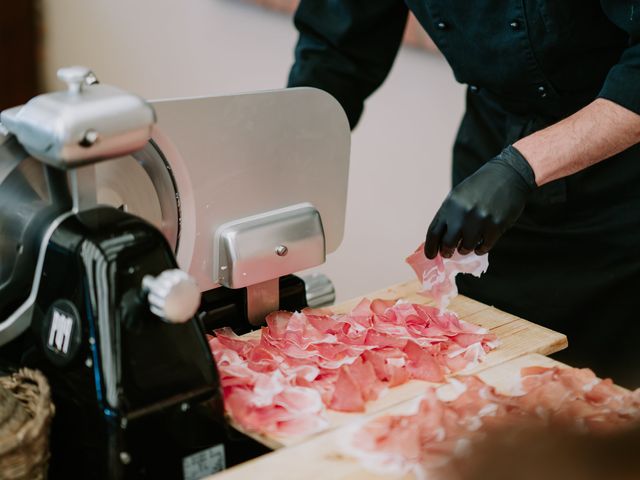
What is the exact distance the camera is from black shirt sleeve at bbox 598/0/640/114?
1424mm

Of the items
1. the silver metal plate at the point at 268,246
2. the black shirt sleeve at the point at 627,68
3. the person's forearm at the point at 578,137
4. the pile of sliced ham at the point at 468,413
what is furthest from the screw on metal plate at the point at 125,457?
the black shirt sleeve at the point at 627,68

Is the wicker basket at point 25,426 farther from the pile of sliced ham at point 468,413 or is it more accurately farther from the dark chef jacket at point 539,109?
the dark chef jacket at point 539,109

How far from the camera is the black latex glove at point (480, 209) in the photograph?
1.36 m

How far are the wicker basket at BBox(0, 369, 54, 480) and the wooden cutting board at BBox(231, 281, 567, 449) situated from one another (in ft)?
0.80

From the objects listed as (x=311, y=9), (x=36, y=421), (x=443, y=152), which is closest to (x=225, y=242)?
(x=36, y=421)

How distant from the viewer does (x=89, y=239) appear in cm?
104

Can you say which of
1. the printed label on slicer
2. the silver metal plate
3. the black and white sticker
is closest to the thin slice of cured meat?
the silver metal plate

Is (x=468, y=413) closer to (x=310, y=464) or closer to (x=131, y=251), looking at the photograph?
(x=310, y=464)

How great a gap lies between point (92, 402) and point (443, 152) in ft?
6.35

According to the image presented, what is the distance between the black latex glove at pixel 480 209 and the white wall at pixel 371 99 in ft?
4.40

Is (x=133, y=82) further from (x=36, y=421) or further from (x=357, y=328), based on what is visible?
(x=36, y=421)

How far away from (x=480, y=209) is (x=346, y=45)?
715mm

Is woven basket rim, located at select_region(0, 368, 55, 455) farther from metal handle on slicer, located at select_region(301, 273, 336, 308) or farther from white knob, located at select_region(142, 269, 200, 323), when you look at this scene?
metal handle on slicer, located at select_region(301, 273, 336, 308)

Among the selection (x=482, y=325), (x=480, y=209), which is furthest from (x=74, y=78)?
(x=482, y=325)
